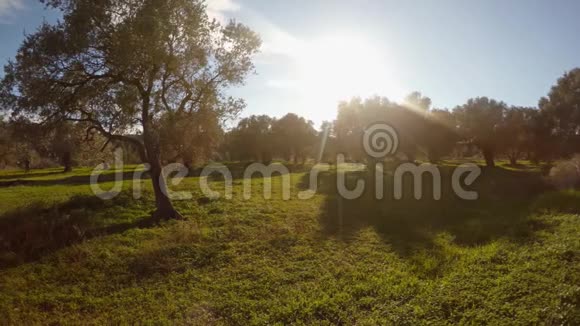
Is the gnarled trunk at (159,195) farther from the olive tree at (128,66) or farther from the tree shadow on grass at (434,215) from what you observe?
the tree shadow on grass at (434,215)

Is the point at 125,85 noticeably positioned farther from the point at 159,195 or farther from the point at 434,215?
the point at 434,215

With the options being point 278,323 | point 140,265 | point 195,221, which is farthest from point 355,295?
point 195,221

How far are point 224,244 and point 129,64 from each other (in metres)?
9.36

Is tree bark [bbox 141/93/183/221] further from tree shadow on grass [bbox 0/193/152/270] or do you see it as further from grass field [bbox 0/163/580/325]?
grass field [bbox 0/163/580/325]

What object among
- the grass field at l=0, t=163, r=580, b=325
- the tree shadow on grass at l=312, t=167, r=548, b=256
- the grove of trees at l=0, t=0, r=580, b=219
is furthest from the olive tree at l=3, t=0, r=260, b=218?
the tree shadow on grass at l=312, t=167, r=548, b=256

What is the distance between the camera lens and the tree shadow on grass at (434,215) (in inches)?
550

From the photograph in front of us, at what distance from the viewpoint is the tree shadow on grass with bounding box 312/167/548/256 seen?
14.0m

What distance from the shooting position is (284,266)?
10.8 m

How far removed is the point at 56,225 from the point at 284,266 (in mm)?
11009

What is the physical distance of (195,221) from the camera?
54.7 feet

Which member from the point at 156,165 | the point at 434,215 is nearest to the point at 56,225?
the point at 156,165

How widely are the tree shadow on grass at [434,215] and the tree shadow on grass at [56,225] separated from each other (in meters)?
10.9

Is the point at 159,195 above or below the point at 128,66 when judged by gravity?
below

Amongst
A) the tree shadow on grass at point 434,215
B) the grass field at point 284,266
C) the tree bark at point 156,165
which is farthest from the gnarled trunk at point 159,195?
the tree shadow on grass at point 434,215
